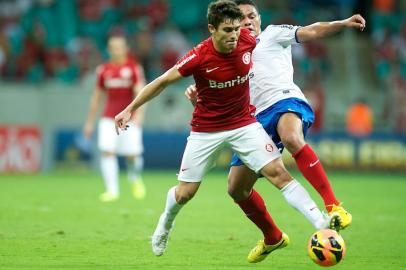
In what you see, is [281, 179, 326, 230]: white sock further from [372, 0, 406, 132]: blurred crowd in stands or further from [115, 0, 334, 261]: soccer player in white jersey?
[372, 0, 406, 132]: blurred crowd in stands

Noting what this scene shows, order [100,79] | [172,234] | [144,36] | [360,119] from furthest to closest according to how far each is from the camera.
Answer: [144,36] < [360,119] < [100,79] < [172,234]

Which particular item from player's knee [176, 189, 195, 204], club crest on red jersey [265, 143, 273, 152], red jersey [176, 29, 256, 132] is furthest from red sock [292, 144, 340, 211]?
player's knee [176, 189, 195, 204]

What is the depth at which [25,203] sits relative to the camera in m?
14.3

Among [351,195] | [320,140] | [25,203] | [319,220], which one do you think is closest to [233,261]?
[319,220]

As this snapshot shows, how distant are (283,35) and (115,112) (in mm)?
7131

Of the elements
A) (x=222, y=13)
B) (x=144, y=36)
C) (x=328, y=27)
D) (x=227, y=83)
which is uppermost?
(x=222, y=13)

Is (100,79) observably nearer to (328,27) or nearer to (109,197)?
(109,197)

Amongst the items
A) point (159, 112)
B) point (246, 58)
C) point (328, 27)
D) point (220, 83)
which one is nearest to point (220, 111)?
point (220, 83)

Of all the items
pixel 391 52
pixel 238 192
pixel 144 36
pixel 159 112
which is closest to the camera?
pixel 238 192

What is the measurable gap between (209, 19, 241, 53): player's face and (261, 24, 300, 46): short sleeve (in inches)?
44.5

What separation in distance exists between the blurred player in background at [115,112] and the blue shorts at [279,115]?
6.89 meters

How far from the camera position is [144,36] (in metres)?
23.8

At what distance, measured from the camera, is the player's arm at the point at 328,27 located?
8.31m

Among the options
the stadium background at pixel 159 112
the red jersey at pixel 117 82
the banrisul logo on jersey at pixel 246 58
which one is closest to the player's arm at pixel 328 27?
the banrisul logo on jersey at pixel 246 58
